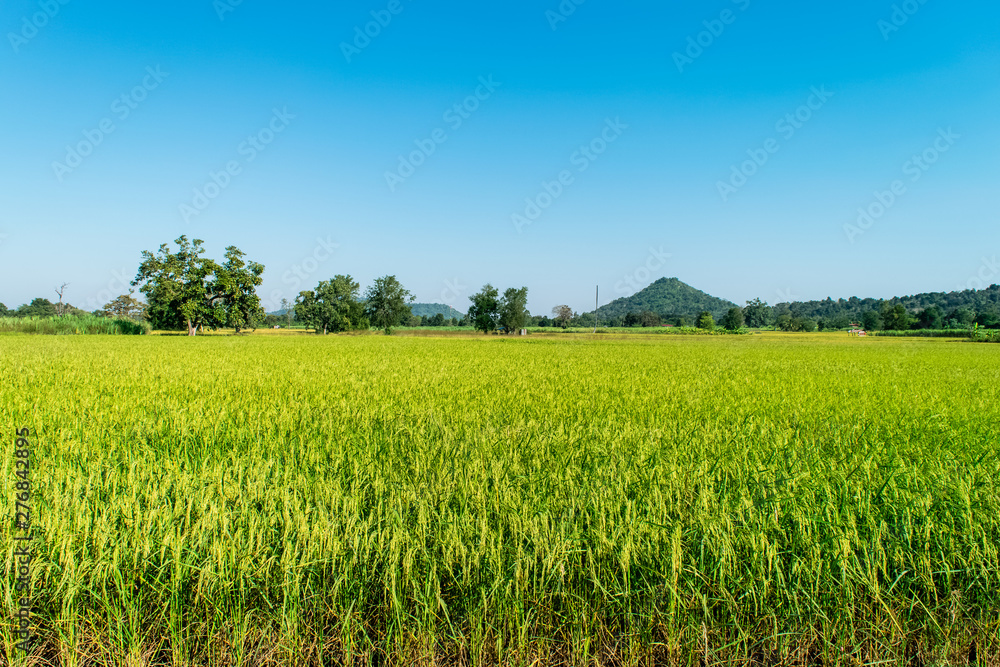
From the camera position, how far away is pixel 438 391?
7.93m

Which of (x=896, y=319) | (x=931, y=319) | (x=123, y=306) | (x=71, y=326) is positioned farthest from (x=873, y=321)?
(x=123, y=306)

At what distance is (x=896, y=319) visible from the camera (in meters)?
91.8

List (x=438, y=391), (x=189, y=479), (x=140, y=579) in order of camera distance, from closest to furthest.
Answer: (x=140, y=579) → (x=189, y=479) → (x=438, y=391)

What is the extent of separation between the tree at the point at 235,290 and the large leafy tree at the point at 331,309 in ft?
71.6

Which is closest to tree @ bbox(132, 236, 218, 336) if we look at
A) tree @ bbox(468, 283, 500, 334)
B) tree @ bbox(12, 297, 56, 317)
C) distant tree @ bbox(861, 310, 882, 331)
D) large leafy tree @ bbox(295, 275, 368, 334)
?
large leafy tree @ bbox(295, 275, 368, 334)

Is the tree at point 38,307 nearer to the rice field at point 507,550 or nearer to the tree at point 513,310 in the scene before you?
the tree at point 513,310

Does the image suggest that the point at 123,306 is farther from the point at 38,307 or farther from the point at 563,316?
the point at 563,316

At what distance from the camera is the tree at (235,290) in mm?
52969

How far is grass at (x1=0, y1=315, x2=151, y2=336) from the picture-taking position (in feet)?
144

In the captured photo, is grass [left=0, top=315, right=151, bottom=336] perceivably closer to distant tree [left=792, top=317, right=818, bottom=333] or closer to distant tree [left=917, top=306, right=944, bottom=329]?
distant tree [left=792, top=317, right=818, bottom=333]

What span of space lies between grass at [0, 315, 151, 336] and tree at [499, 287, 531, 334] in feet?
185

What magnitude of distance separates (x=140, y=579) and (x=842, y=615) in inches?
131

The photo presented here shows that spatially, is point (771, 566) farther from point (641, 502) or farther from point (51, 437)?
point (51, 437)

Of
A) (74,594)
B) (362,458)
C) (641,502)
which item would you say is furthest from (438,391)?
(74,594)
